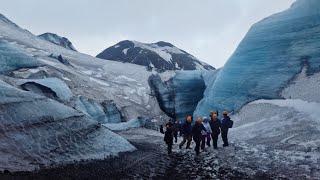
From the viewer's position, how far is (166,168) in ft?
48.4

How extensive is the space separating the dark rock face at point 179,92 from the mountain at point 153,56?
45.0 ft

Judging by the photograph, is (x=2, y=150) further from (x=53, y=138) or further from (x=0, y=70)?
(x=0, y=70)

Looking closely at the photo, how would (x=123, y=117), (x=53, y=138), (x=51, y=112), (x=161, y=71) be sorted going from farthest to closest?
(x=161, y=71) < (x=123, y=117) < (x=51, y=112) < (x=53, y=138)

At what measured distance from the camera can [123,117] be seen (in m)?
40.2

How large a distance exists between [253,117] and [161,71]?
27.8 metres

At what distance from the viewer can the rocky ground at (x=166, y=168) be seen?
12742mm

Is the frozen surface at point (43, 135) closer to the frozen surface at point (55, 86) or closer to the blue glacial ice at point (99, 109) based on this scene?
the frozen surface at point (55, 86)

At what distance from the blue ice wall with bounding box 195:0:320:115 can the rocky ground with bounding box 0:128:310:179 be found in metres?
11.6

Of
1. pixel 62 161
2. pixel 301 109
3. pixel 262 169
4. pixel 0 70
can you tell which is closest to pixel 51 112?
pixel 62 161

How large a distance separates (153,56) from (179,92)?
21230 millimetres

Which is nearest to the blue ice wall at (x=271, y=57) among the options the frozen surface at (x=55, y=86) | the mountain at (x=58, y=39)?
the frozen surface at (x=55, y=86)

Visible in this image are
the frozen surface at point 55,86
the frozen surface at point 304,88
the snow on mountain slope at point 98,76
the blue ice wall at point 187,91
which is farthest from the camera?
the blue ice wall at point 187,91

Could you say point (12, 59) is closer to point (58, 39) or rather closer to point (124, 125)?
point (124, 125)

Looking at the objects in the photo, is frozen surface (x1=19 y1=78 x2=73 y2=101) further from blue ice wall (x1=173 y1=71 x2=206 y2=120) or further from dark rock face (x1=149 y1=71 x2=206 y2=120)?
blue ice wall (x1=173 y1=71 x2=206 y2=120)
